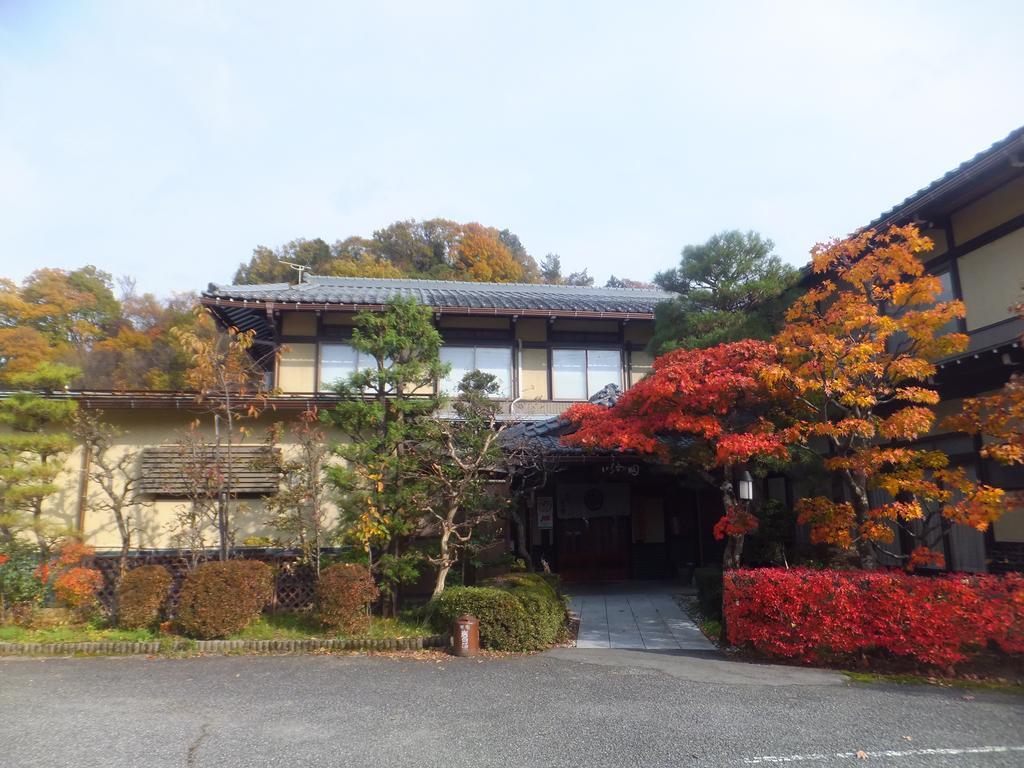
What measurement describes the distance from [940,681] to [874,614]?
2.78 ft

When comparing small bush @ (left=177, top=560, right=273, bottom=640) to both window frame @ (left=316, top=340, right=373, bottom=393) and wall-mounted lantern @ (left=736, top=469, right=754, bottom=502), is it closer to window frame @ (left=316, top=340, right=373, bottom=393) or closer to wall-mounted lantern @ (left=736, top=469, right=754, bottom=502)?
window frame @ (left=316, top=340, right=373, bottom=393)

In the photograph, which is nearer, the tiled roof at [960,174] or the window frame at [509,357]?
the tiled roof at [960,174]

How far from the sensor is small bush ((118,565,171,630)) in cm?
891

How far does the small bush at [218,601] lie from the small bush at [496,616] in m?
2.67

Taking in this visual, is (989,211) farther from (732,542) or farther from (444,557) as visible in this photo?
(444,557)

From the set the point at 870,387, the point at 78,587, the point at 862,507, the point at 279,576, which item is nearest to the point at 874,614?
the point at 862,507

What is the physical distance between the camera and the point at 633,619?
10.6 metres

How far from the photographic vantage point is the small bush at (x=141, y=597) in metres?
8.91

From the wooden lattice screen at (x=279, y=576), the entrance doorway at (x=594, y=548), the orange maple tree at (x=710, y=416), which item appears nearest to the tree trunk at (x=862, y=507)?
the orange maple tree at (x=710, y=416)

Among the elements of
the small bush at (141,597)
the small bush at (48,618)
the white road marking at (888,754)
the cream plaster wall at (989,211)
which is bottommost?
the white road marking at (888,754)

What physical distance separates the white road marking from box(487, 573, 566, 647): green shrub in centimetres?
415

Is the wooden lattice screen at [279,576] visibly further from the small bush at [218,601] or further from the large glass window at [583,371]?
the large glass window at [583,371]

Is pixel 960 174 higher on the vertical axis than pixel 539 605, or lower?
higher

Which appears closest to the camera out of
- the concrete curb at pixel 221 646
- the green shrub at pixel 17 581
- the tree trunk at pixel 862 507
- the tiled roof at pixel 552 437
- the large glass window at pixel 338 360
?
the tree trunk at pixel 862 507
